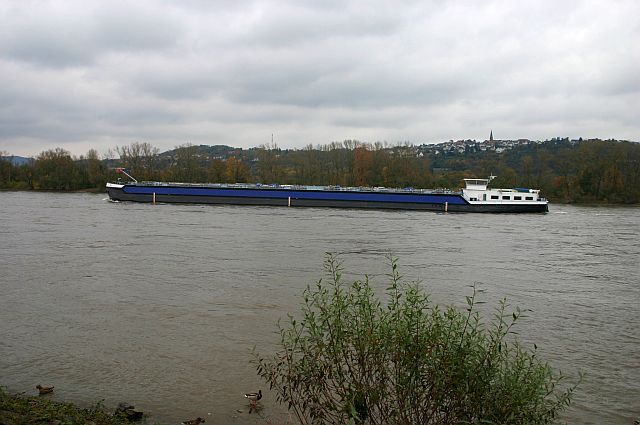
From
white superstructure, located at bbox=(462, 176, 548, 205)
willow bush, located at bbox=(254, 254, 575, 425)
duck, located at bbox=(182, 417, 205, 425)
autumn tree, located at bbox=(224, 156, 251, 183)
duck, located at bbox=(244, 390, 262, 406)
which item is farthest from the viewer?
autumn tree, located at bbox=(224, 156, 251, 183)

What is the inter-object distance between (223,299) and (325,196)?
1722 inches

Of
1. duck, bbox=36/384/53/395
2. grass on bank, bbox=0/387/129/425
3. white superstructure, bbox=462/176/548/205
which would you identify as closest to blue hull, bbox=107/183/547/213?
white superstructure, bbox=462/176/548/205

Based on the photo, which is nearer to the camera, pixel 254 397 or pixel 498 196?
pixel 254 397

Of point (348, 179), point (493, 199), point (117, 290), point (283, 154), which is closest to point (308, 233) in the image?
point (117, 290)

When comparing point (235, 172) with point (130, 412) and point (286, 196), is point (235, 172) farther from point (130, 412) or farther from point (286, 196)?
point (130, 412)

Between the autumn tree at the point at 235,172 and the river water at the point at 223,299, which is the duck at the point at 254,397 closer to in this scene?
the river water at the point at 223,299

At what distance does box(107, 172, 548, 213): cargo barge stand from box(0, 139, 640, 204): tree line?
2590 cm

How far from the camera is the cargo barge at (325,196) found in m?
55.7

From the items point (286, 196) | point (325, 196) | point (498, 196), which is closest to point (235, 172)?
point (286, 196)

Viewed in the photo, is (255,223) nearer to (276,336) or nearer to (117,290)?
(117,290)

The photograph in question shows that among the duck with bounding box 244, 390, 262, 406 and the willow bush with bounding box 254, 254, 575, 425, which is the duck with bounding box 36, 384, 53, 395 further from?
the willow bush with bounding box 254, 254, 575, 425

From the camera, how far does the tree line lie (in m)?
77.5

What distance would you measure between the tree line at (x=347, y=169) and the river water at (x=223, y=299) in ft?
170

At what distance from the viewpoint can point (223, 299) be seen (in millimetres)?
13891
